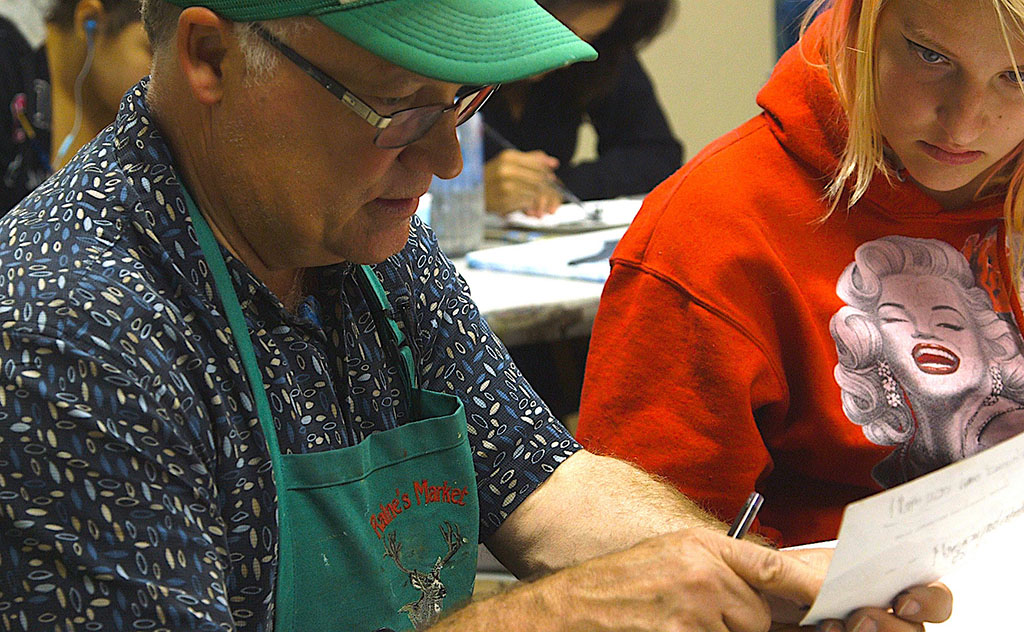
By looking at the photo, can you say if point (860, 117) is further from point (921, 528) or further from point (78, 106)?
point (78, 106)

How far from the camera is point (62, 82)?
2832mm

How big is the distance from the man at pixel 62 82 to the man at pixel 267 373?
5.12 feet

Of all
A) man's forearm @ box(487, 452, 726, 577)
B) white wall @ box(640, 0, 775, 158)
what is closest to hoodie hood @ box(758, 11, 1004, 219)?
man's forearm @ box(487, 452, 726, 577)

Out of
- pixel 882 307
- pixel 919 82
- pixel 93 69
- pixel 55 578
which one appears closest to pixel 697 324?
pixel 882 307

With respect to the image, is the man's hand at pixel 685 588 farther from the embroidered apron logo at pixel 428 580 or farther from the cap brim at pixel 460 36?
the cap brim at pixel 460 36

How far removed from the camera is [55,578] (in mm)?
895

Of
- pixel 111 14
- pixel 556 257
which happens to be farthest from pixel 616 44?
pixel 111 14

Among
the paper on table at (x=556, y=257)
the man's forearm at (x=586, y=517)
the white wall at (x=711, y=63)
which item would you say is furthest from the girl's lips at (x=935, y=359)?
the white wall at (x=711, y=63)

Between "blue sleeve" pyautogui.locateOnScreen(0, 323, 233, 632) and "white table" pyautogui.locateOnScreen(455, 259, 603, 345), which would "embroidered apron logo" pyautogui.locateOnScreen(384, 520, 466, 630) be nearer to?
"blue sleeve" pyautogui.locateOnScreen(0, 323, 233, 632)

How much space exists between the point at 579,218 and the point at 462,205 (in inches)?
18.3

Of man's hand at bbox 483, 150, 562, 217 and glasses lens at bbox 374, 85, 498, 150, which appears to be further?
man's hand at bbox 483, 150, 562, 217

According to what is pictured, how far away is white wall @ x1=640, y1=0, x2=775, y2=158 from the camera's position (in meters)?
5.30

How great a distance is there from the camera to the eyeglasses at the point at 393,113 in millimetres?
1024

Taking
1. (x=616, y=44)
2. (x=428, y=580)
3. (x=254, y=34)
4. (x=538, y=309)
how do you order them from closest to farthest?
(x=254, y=34)
(x=428, y=580)
(x=538, y=309)
(x=616, y=44)
